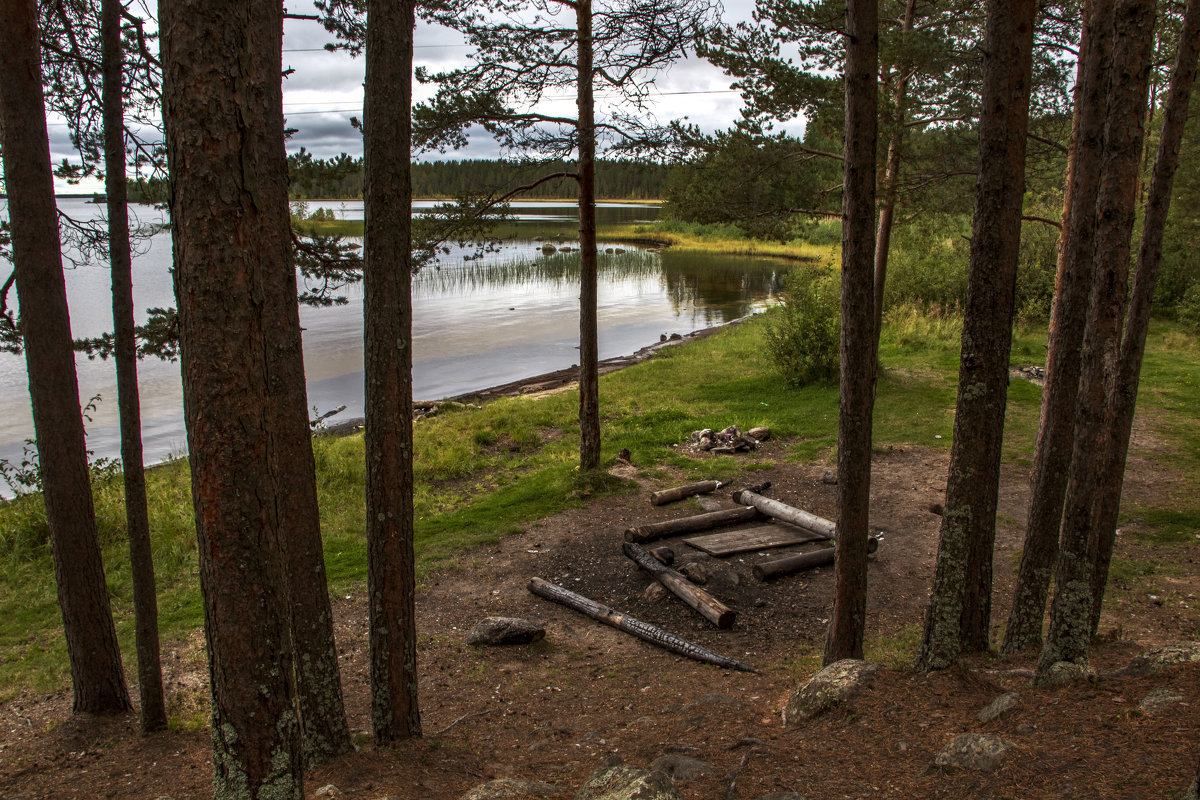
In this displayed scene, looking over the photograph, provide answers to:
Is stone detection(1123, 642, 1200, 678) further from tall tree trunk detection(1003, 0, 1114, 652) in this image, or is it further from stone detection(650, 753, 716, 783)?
stone detection(650, 753, 716, 783)

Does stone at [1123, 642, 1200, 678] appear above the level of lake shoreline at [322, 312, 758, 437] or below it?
above

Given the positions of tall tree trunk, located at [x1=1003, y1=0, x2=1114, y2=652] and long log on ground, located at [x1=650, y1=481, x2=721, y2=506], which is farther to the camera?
long log on ground, located at [x1=650, y1=481, x2=721, y2=506]

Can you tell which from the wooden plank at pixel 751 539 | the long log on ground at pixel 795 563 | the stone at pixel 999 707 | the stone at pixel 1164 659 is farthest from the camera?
the wooden plank at pixel 751 539

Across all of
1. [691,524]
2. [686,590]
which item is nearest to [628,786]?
[686,590]

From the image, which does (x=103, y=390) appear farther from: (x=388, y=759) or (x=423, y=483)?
(x=388, y=759)

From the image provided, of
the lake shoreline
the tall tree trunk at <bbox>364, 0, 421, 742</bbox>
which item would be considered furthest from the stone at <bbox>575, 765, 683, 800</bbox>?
the lake shoreline

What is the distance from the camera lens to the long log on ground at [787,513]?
9062 mm

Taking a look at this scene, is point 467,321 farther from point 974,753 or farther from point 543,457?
point 974,753

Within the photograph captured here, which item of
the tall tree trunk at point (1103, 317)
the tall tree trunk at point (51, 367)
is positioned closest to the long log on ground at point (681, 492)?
the tall tree trunk at point (1103, 317)

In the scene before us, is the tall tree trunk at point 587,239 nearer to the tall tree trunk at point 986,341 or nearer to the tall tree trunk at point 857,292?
the tall tree trunk at point 857,292

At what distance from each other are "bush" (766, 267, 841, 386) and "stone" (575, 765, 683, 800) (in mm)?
14031

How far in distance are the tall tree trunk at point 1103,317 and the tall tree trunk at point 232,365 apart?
4180mm

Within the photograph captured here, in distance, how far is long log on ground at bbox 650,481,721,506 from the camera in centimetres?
1050

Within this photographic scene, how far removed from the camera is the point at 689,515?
10047mm
